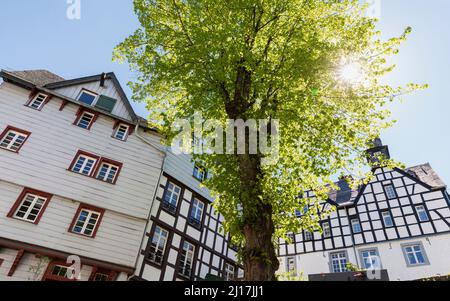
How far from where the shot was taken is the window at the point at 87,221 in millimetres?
15224

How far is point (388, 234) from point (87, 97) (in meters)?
26.5

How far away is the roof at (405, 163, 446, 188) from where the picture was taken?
2534cm

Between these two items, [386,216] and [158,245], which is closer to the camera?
[158,245]

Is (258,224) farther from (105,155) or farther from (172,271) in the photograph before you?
(105,155)

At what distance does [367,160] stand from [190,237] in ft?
41.5

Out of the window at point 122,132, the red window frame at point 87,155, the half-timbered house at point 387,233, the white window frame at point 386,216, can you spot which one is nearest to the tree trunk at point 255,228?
the red window frame at point 87,155

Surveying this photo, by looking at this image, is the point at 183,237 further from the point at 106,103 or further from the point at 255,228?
the point at 255,228

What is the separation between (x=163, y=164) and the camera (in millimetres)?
19266

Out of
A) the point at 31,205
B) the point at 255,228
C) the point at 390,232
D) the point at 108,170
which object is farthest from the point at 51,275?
the point at 390,232

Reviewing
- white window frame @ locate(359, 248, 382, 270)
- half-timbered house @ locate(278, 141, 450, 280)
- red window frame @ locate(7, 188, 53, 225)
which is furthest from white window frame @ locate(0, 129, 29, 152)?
white window frame @ locate(359, 248, 382, 270)

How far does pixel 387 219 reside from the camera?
2598cm

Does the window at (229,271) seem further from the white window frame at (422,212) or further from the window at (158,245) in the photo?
the white window frame at (422,212)

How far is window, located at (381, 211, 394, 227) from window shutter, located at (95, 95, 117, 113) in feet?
80.9
